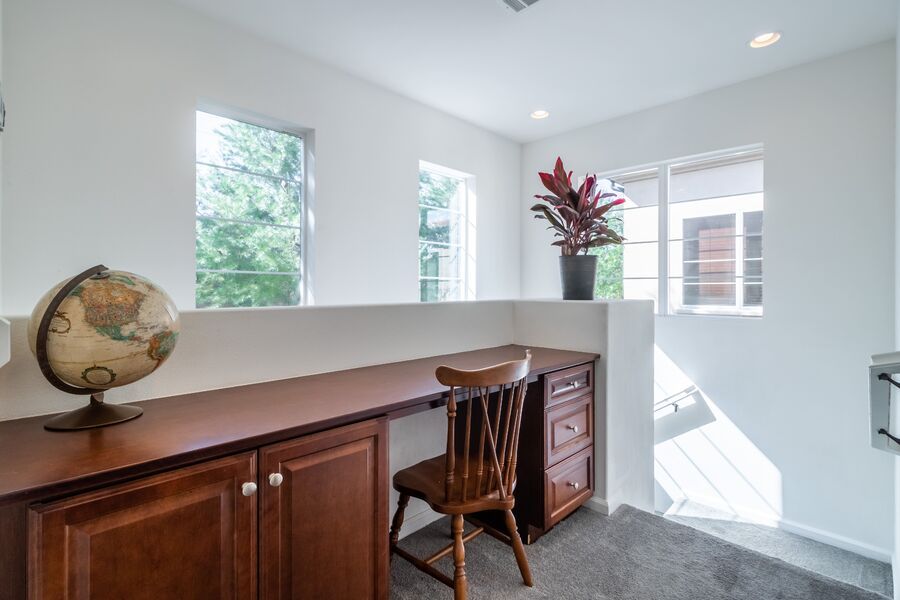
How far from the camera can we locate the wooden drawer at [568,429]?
1955 millimetres

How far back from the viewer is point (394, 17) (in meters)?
2.74

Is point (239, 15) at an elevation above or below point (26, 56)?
above

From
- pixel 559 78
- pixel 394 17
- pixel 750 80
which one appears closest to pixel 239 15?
pixel 394 17

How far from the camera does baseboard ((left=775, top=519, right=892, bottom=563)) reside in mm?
2969

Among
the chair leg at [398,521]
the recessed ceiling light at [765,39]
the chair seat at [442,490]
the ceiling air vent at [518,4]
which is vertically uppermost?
the recessed ceiling light at [765,39]

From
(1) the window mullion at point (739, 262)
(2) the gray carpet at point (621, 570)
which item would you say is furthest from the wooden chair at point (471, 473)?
(1) the window mullion at point (739, 262)

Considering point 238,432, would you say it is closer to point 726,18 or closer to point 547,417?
point 547,417

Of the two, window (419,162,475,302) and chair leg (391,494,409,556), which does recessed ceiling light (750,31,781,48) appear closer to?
window (419,162,475,302)

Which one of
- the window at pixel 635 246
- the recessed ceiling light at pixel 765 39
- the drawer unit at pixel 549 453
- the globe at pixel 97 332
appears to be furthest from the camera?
the window at pixel 635 246

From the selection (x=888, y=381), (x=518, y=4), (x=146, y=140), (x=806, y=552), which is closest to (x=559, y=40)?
(x=518, y=4)

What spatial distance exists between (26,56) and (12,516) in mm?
2333

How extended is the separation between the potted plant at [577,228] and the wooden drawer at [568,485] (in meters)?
0.88

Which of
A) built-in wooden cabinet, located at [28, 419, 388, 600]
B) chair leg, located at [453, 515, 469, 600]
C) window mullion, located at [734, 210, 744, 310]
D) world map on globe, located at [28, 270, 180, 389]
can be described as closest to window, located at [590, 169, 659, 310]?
window mullion, located at [734, 210, 744, 310]

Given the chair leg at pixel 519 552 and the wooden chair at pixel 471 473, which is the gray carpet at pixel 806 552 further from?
the wooden chair at pixel 471 473
